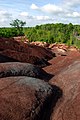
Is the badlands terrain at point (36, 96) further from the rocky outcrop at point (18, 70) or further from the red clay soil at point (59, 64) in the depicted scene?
the red clay soil at point (59, 64)

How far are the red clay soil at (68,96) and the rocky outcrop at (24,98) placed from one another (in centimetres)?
65

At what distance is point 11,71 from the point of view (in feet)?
69.3

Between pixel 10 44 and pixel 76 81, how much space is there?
24323mm

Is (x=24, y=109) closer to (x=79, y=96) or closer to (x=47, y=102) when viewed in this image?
(x=47, y=102)

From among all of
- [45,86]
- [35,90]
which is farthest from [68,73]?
[35,90]

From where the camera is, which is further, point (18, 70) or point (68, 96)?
point (18, 70)

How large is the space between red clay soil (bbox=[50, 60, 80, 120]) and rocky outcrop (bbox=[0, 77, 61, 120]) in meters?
0.65

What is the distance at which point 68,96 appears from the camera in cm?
1894

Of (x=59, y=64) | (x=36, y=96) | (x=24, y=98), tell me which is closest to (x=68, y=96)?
(x=36, y=96)

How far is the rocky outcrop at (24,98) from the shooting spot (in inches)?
608

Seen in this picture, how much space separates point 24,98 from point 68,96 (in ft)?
12.7

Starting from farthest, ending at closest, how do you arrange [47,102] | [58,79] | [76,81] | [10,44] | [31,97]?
[10,44], [58,79], [76,81], [47,102], [31,97]

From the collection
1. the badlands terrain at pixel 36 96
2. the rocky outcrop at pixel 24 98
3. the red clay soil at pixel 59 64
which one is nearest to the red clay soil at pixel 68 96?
the badlands terrain at pixel 36 96

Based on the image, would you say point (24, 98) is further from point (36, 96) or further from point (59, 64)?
point (59, 64)
